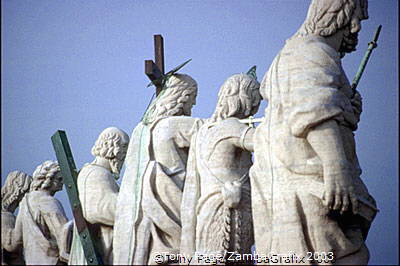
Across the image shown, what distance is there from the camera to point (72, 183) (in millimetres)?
9828

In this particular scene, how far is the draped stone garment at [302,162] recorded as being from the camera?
697 cm

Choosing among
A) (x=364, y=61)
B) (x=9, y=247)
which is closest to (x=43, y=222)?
(x=9, y=247)

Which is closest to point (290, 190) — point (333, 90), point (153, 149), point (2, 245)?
point (333, 90)

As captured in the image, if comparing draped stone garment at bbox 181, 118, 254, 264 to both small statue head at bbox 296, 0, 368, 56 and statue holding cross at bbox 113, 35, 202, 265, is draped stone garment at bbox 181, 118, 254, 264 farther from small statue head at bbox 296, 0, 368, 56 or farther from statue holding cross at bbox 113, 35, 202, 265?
small statue head at bbox 296, 0, 368, 56

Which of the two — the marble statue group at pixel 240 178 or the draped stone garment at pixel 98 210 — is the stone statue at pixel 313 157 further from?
the draped stone garment at pixel 98 210

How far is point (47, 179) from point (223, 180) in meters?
3.72

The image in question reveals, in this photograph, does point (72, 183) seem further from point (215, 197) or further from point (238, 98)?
point (238, 98)

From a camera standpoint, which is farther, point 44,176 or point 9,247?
point 9,247

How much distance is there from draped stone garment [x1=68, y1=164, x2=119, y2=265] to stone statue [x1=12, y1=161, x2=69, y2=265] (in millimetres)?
616

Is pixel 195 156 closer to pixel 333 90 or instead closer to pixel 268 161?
pixel 268 161

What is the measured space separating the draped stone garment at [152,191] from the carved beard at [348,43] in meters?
2.09

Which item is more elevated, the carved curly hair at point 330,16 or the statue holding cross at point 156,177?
the carved curly hair at point 330,16

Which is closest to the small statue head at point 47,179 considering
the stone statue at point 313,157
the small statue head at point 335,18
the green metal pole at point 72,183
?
the green metal pole at point 72,183

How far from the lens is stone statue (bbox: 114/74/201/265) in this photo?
8867 millimetres
